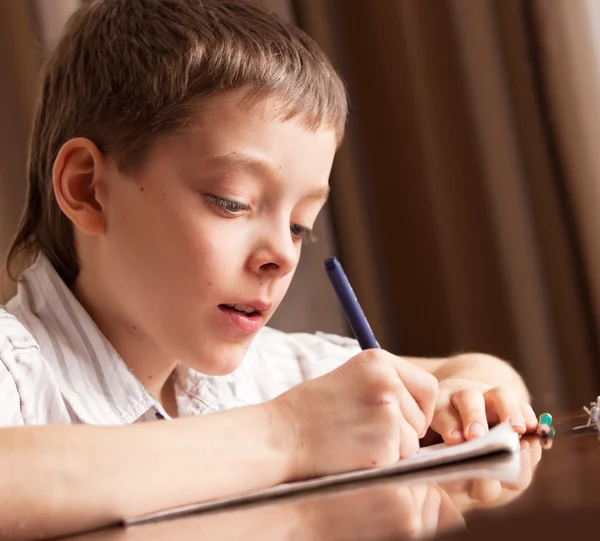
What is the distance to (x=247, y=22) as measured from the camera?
944 millimetres

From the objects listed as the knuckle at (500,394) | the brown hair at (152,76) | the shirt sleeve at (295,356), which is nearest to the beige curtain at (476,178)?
the shirt sleeve at (295,356)

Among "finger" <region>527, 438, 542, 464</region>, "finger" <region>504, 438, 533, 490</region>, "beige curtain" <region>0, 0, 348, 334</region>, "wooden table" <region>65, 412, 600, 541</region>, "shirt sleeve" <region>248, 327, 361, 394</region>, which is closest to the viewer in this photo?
"wooden table" <region>65, 412, 600, 541</region>

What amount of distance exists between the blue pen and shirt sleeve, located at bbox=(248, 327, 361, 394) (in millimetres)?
361

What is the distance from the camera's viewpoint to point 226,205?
804 mm

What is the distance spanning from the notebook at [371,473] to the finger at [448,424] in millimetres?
117

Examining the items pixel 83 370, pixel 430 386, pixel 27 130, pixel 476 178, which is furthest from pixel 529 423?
pixel 27 130

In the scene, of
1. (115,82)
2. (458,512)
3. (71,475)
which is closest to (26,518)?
(71,475)

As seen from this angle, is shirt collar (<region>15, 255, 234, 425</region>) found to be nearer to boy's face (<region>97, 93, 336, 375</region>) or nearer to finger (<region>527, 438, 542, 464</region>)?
boy's face (<region>97, 93, 336, 375</region>)

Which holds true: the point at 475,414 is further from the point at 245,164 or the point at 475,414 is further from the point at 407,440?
the point at 245,164

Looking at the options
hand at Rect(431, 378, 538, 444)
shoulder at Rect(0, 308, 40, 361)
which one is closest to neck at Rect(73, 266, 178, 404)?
shoulder at Rect(0, 308, 40, 361)

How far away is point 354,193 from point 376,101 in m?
0.16

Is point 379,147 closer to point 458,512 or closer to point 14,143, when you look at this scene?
point 14,143

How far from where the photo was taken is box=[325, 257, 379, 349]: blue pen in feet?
2.59

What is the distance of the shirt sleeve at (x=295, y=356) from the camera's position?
1151 millimetres
